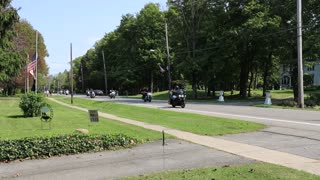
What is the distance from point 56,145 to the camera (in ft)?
38.2

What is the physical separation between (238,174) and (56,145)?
5251mm

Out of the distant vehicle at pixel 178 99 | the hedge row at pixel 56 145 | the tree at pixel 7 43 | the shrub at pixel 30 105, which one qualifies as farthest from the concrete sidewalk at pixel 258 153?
the tree at pixel 7 43

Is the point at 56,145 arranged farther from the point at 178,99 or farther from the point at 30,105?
the point at 178,99

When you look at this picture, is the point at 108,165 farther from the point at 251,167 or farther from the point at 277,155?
the point at 277,155

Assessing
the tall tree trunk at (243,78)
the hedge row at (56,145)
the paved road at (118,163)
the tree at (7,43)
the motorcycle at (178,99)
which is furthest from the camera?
the tall tree trunk at (243,78)

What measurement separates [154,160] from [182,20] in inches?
2058

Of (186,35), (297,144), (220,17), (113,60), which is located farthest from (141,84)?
(297,144)

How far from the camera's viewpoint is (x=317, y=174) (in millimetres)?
8281

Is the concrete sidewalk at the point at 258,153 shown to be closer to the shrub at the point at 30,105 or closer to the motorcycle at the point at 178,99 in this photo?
the shrub at the point at 30,105

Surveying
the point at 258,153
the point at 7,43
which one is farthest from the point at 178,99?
the point at 258,153

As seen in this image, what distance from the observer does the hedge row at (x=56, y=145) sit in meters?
11.1

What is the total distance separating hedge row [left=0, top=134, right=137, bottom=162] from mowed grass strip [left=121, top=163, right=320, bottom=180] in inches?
145

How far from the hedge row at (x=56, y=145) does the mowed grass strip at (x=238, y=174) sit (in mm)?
3676

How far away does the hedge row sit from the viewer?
1106 cm
